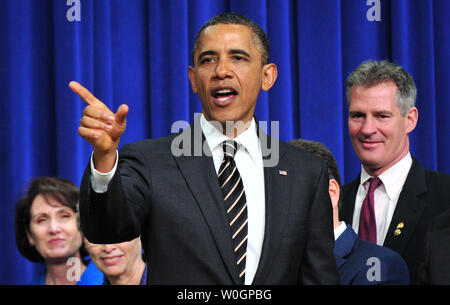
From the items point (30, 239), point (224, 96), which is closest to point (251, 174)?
point (224, 96)

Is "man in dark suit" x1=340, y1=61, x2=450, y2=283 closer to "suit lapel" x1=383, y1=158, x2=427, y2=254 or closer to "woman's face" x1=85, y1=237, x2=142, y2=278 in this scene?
"suit lapel" x1=383, y1=158, x2=427, y2=254

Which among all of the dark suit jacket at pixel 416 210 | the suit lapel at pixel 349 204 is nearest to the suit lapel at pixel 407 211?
the dark suit jacket at pixel 416 210

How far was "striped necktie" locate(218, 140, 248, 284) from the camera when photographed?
1390 millimetres

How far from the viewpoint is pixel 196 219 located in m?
1.37

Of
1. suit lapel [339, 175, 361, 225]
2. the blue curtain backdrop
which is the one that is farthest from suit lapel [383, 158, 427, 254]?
the blue curtain backdrop

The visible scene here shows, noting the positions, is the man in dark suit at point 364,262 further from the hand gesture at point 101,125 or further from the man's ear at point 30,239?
the man's ear at point 30,239

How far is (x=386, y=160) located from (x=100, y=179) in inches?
54.3

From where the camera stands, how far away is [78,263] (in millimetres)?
2613

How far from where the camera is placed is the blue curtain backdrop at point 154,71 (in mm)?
2961

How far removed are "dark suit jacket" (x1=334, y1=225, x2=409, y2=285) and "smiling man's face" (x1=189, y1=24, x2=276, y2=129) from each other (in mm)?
605

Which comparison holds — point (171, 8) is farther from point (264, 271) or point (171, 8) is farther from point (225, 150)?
point (264, 271)

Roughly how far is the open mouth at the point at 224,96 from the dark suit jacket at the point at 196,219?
3.9 inches

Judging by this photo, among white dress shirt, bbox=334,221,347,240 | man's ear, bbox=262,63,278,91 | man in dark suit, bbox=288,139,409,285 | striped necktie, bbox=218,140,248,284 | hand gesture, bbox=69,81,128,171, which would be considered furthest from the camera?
white dress shirt, bbox=334,221,347,240

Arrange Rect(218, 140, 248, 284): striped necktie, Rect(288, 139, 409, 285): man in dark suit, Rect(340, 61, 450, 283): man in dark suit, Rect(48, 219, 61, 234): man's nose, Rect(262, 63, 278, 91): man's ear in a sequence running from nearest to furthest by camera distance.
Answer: Rect(218, 140, 248, 284): striped necktie
Rect(262, 63, 278, 91): man's ear
Rect(288, 139, 409, 285): man in dark suit
Rect(340, 61, 450, 283): man in dark suit
Rect(48, 219, 61, 234): man's nose
